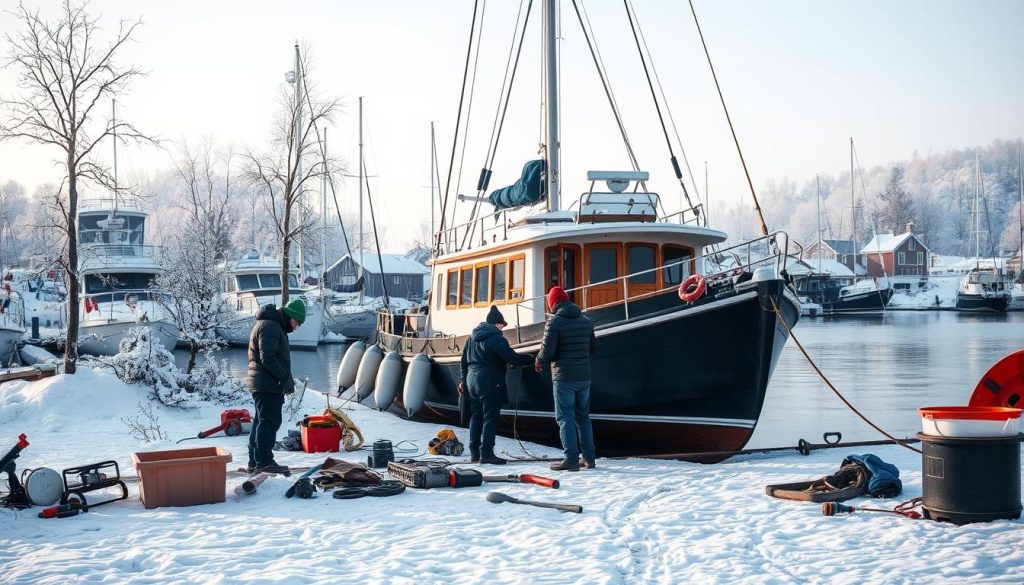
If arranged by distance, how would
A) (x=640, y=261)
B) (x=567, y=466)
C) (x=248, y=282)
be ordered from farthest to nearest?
(x=248, y=282) → (x=640, y=261) → (x=567, y=466)

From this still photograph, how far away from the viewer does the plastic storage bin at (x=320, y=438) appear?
33.3ft

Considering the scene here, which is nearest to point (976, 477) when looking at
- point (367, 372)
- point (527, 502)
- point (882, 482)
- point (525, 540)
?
point (882, 482)

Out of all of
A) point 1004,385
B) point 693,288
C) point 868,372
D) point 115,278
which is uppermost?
point 115,278

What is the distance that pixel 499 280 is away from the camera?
12.5 metres

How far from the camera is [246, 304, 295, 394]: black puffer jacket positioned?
8266mm

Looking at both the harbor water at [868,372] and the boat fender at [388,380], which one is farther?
the harbor water at [868,372]

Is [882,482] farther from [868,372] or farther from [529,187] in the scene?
[868,372]

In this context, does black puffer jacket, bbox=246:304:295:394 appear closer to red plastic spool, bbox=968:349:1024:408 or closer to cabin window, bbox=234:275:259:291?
red plastic spool, bbox=968:349:1024:408

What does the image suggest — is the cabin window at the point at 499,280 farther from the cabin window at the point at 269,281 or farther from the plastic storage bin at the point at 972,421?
the cabin window at the point at 269,281

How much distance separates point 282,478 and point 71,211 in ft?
28.9

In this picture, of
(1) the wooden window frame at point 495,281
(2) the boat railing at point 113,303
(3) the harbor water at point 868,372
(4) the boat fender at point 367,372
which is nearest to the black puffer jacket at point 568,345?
(3) the harbor water at point 868,372

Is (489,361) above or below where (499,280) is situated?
below

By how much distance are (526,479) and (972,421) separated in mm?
3721

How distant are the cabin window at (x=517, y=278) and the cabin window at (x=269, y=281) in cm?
2447
